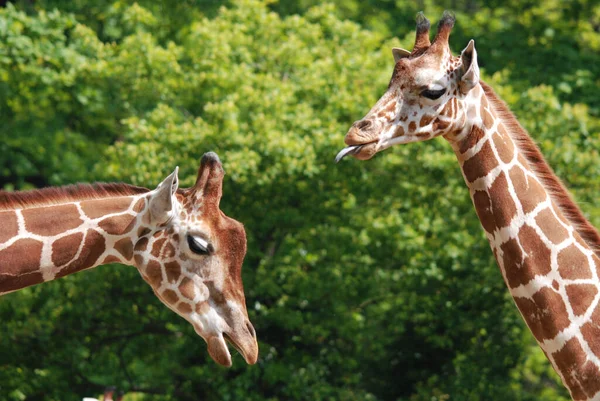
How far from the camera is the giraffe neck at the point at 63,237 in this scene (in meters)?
6.25

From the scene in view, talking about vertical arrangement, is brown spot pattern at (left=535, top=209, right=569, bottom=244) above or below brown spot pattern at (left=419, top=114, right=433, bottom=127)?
below

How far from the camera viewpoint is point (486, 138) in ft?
22.5

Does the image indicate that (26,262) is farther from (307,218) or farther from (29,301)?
(29,301)

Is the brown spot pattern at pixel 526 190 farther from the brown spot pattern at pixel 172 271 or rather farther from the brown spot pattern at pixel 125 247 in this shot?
the brown spot pattern at pixel 125 247

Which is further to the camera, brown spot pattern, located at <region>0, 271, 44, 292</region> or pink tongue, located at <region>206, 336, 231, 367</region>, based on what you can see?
pink tongue, located at <region>206, 336, 231, 367</region>

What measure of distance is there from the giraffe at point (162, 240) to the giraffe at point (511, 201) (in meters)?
1.02

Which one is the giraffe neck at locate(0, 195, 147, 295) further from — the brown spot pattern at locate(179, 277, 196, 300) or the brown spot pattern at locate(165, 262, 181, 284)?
the brown spot pattern at locate(179, 277, 196, 300)

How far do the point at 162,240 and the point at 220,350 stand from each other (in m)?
0.75

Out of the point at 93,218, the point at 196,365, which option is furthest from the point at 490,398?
the point at 93,218

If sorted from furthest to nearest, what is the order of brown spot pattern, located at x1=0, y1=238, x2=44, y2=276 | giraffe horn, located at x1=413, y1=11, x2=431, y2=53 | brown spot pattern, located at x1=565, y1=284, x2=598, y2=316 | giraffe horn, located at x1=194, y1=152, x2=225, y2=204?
1. giraffe horn, located at x1=413, y1=11, x2=431, y2=53
2. giraffe horn, located at x1=194, y1=152, x2=225, y2=204
3. brown spot pattern, located at x1=565, y1=284, x2=598, y2=316
4. brown spot pattern, located at x1=0, y1=238, x2=44, y2=276

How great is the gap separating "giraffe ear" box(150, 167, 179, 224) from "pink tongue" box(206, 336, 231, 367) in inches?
31.2

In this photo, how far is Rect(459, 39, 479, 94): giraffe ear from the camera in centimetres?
666

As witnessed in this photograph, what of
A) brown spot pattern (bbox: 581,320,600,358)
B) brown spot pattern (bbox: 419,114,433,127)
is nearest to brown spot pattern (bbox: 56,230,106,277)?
brown spot pattern (bbox: 419,114,433,127)

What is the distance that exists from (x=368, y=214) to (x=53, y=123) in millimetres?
7923
